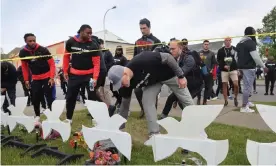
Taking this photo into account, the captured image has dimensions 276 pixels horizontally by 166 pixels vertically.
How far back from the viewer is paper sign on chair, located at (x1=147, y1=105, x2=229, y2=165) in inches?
107

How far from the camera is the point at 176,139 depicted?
9.72 ft

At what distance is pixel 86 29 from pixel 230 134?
273 cm

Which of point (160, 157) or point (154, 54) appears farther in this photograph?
point (154, 54)

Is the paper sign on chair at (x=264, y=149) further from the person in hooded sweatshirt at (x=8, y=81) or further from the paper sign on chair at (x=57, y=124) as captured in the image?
the person in hooded sweatshirt at (x=8, y=81)

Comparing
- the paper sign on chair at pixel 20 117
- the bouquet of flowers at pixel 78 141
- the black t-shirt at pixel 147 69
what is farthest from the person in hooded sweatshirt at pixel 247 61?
the paper sign on chair at pixel 20 117

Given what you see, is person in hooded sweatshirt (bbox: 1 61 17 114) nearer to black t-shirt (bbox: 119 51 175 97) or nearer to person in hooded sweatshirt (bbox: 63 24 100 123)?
person in hooded sweatshirt (bbox: 63 24 100 123)

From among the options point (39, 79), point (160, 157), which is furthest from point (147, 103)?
point (39, 79)

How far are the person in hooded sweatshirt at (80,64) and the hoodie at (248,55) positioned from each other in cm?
294

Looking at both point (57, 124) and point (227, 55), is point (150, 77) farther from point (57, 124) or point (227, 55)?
point (227, 55)

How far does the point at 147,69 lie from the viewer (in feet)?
12.9

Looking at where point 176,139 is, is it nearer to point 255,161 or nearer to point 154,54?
point 255,161

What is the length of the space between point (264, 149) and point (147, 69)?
70.4 inches

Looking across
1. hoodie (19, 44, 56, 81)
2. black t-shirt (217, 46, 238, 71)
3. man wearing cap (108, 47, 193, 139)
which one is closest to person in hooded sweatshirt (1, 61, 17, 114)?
hoodie (19, 44, 56, 81)

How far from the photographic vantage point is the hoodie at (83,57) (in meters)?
5.20
